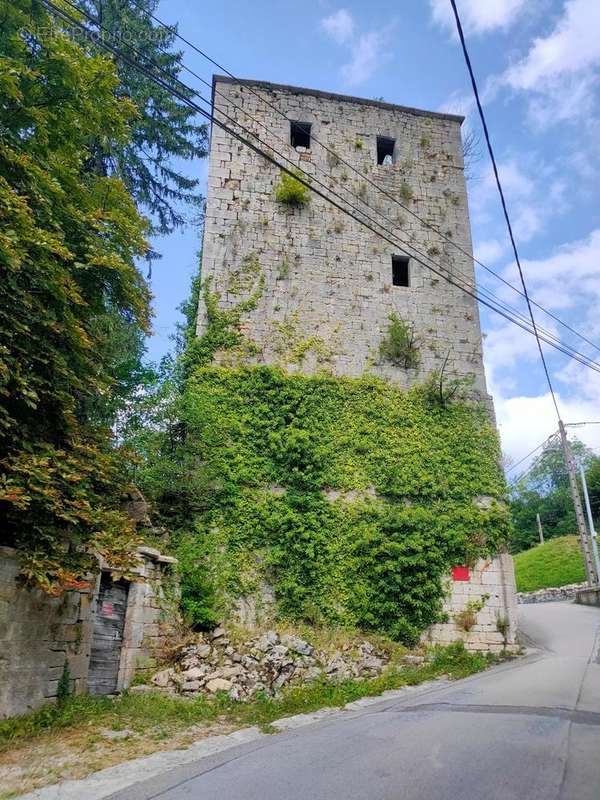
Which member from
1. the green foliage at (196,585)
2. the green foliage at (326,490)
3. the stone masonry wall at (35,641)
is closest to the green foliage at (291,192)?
the green foliage at (326,490)

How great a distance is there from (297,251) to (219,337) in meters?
3.26

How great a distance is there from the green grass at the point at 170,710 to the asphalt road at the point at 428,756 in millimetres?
752

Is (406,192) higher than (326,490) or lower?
higher

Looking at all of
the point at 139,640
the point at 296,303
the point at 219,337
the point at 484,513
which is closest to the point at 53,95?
the point at 219,337

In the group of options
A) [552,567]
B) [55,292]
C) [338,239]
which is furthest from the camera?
[552,567]

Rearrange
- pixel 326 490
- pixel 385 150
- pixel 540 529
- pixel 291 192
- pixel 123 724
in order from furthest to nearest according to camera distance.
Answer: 1. pixel 540 529
2. pixel 385 150
3. pixel 291 192
4. pixel 326 490
5. pixel 123 724

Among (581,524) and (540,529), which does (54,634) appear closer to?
(581,524)

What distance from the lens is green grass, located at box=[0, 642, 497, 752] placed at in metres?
6.18

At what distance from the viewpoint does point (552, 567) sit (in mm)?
30391

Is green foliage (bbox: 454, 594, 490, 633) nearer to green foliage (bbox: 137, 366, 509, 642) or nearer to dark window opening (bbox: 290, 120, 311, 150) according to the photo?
green foliage (bbox: 137, 366, 509, 642)

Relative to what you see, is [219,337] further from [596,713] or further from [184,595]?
[596,713]

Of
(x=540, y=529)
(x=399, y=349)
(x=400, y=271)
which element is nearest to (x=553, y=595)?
(x=399, y=349)

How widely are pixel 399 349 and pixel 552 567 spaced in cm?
2297

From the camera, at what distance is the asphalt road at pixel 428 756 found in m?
3.93
